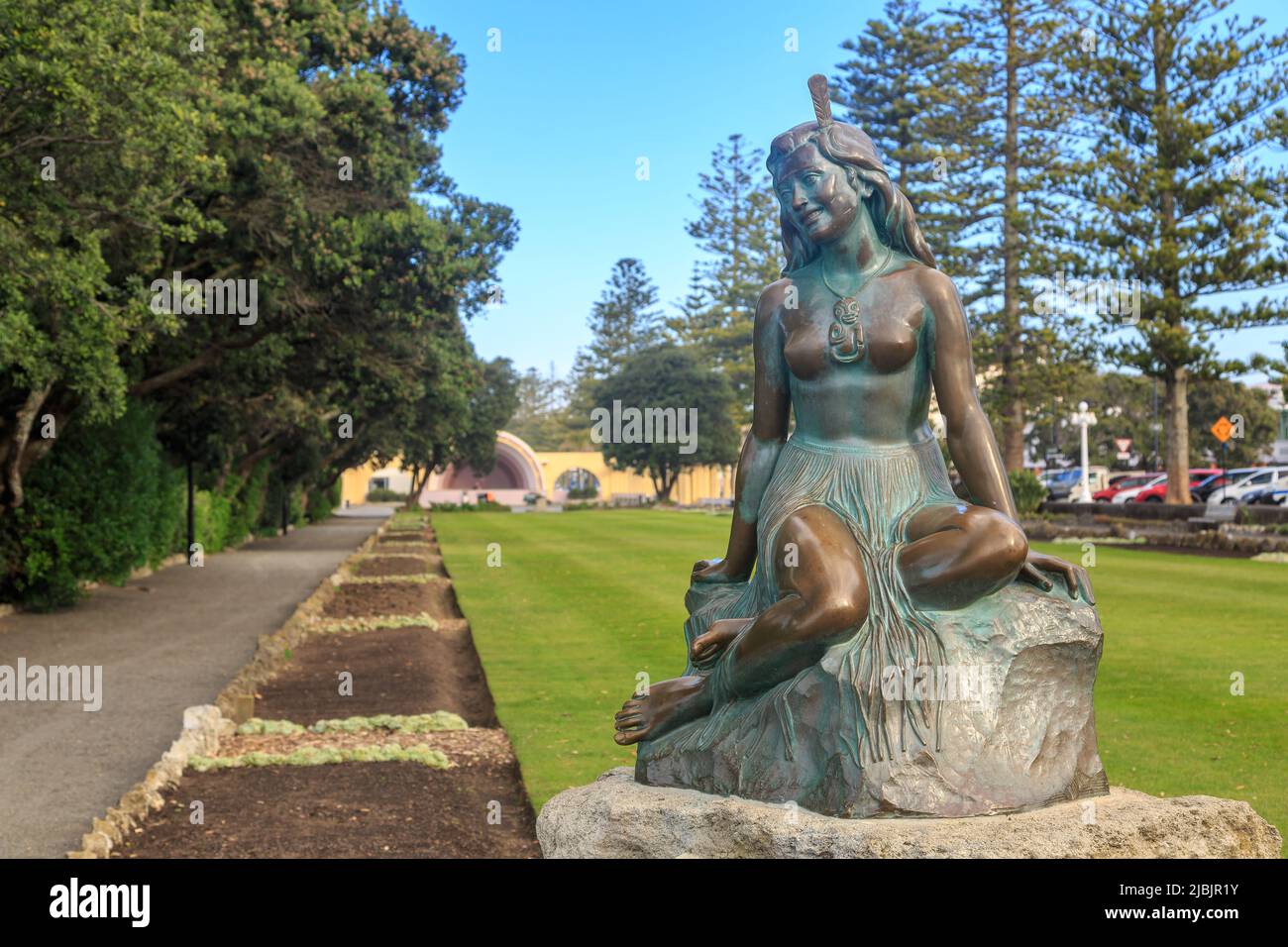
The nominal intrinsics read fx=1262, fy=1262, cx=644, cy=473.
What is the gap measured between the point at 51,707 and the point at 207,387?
29.8 ft

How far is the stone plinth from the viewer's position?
3.81 metres

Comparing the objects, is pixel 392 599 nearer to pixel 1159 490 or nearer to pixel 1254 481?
pixel 1159 490

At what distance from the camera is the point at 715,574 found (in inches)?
196

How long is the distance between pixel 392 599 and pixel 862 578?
14.1m

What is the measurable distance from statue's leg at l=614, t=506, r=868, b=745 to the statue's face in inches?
40.8

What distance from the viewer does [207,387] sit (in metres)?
18.2

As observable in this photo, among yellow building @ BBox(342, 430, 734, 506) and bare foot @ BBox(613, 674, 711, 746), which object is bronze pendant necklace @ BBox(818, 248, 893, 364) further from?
yellow building @ BBox(342, 430, 734, 506)

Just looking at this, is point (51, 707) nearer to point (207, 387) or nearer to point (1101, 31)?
point (207, 387)

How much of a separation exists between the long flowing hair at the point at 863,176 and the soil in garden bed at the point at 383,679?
226 inches

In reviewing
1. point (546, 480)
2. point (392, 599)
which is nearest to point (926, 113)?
point (392, 599)

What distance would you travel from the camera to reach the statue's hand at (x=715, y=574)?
4.95 m

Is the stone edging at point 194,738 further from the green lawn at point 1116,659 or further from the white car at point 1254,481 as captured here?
the white car at point 1254,481

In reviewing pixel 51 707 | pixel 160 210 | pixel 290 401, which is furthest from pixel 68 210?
pixel 290 401

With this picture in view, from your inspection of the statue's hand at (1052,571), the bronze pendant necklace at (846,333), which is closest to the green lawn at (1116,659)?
the statue's hand at (1052,571)
